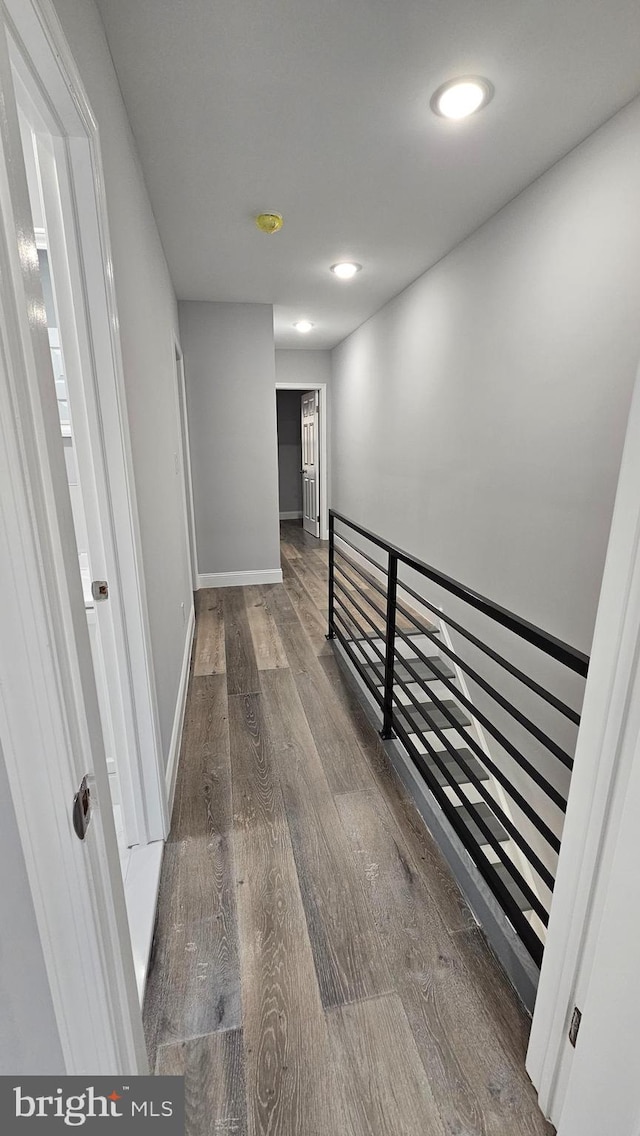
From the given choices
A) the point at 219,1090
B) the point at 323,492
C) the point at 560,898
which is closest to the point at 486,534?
the point at 560,898

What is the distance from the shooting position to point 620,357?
1891 mm

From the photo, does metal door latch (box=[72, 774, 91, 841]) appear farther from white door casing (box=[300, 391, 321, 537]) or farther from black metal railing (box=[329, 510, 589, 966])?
white door casing (box=[300, 391, 321, 537])

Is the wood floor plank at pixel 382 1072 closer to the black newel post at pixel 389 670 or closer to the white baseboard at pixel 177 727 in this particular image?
the white baseboard at pixel 177 727

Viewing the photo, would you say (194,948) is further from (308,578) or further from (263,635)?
(308,578)

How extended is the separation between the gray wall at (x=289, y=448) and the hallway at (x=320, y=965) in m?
6.71

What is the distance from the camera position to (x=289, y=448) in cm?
853

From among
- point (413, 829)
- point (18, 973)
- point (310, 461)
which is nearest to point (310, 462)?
point (310, 461)

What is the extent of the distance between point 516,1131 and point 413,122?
9.57 ft

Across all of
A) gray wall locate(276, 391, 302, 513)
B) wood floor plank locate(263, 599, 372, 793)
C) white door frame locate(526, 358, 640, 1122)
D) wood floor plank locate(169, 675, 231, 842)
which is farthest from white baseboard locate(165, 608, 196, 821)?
gray wall locate(276, 391, 302, 513)

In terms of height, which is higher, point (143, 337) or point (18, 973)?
point (143, 337)

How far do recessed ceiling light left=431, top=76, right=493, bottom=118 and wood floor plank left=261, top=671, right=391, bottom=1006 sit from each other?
2.56 metres

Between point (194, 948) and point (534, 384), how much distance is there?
8.61 feet

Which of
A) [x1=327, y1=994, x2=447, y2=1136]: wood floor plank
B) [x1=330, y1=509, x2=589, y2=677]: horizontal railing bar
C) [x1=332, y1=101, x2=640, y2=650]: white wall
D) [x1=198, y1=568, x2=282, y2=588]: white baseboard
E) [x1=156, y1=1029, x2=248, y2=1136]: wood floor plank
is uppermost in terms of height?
[x1=332, y1=101, x2=640, y2=650]: white wall

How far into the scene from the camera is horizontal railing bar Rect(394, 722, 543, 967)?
1.27m
